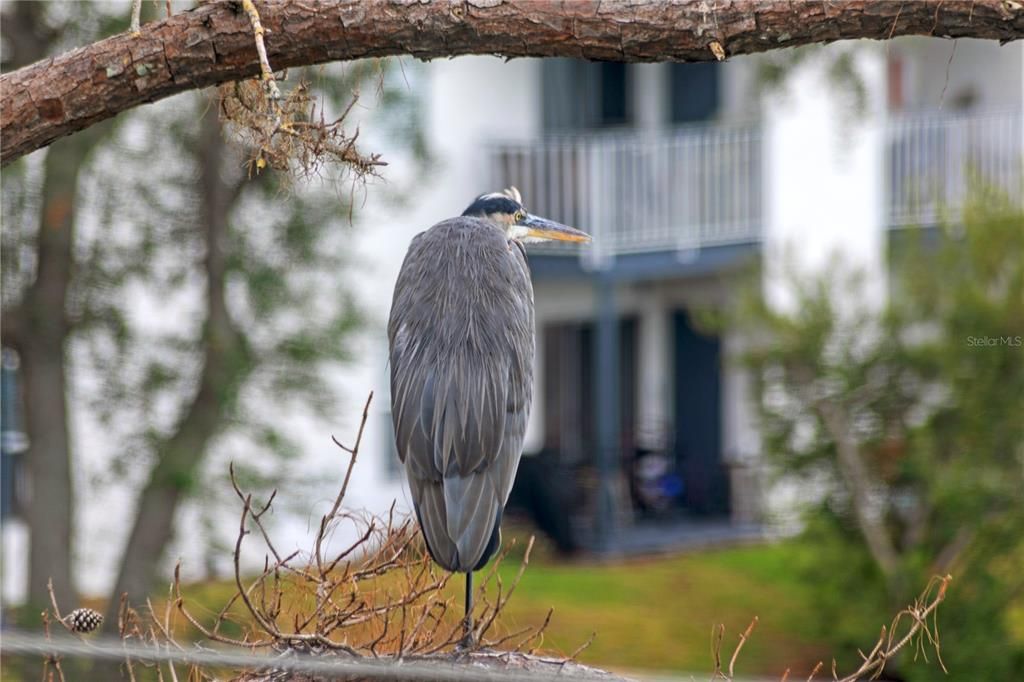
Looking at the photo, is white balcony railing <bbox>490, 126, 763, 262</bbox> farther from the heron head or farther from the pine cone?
the pine cone

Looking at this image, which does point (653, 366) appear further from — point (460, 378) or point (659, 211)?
point (460, 378)

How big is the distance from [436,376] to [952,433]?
5.91 meters

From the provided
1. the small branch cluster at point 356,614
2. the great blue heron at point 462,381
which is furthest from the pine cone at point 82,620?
the great blue heron at point 462,381

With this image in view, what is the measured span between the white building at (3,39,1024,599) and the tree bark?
26.1 feet

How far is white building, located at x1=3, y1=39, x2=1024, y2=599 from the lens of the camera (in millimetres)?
13484

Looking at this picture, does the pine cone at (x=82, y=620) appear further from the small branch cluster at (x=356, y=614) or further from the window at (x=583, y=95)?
the window at (x=583, y=95)

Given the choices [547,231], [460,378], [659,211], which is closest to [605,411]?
[659,211]

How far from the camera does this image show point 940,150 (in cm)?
1544

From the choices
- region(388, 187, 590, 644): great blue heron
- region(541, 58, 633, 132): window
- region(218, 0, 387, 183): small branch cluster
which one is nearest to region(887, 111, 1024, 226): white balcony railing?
region(541, 58, 633, 132): window

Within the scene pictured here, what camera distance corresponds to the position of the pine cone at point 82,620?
3.62 meters

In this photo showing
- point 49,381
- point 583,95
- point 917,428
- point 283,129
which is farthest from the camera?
point 583,95

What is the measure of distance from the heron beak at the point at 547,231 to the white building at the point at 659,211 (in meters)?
6.89

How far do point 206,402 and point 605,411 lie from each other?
5745 millimetres

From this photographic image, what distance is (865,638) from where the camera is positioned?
29.9ft
